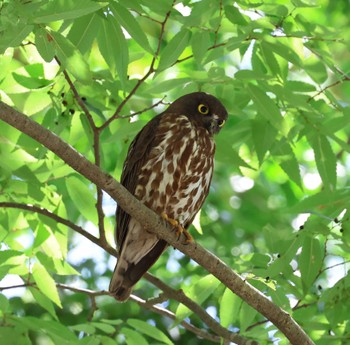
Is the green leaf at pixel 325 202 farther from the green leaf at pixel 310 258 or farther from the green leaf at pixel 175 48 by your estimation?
the green leaf at pixel 175 48

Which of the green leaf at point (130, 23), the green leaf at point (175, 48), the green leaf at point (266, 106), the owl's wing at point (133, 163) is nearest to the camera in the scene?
the green leaf at point (130, 23)

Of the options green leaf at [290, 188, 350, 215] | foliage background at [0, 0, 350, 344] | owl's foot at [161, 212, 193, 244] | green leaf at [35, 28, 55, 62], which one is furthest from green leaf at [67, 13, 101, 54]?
green leaf at [290, 188, 350, 215]

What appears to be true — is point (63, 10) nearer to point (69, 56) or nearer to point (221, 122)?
point (69, 56)

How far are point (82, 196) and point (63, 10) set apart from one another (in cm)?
180

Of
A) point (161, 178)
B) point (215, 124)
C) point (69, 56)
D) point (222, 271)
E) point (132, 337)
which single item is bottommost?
point (132, 337)

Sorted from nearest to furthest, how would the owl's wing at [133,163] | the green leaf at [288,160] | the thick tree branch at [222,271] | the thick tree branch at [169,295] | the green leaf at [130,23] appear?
the green leaf at [130,23], the thick tree branch at [222,271], the thick tree branch at [169,295], the green leaf at [288,160], the owl's wing at [133,163]

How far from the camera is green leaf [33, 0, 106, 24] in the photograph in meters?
3.33

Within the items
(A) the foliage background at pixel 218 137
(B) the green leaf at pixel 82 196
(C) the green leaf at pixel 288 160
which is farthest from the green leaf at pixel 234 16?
(B) the green leaf at pixel 82 196

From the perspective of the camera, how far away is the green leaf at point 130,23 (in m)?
3.98

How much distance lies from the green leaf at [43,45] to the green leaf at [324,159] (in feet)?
6.02

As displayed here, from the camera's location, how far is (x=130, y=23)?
3984 mm

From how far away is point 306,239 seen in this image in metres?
4.61

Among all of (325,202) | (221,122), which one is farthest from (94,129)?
(221,122)

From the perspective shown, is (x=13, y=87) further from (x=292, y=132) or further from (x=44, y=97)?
(x=292, y=132)
